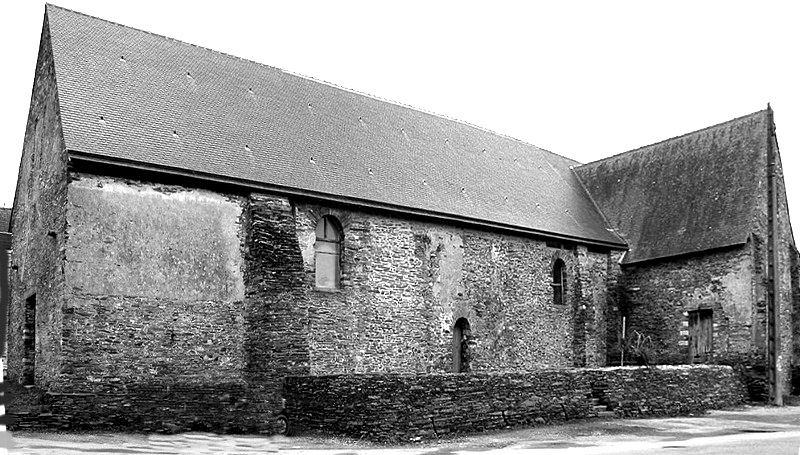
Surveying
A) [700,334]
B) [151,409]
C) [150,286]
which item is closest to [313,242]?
[150,286]

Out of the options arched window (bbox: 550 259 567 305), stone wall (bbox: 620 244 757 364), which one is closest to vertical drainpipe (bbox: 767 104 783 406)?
stone wall (bbox: 620 244 757 364)

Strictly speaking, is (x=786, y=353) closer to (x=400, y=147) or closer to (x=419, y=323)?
(x=419, y=323)

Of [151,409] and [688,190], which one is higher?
[688,190]

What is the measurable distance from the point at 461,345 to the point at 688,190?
10892 mm

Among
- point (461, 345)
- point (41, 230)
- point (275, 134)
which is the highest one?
point (275, 134)

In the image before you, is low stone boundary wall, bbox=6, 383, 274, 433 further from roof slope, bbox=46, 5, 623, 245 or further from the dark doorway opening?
the dark doorway opening

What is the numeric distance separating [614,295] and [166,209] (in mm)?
16572

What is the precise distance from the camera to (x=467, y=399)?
14.6 metres

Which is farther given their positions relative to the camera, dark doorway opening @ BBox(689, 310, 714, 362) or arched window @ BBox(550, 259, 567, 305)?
arched window @ BBox(550, 259, 567, 305)

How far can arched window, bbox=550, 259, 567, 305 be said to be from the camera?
25.5 metres

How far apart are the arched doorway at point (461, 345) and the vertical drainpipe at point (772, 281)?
925 centimetres

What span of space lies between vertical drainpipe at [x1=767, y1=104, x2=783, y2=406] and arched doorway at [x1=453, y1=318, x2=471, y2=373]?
9246 millimetres

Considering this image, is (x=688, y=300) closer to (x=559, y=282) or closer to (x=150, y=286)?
(x=559, y=282)

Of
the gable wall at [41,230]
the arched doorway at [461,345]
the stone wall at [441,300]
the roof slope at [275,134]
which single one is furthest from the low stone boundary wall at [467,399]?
the roof slope at [275,134]
